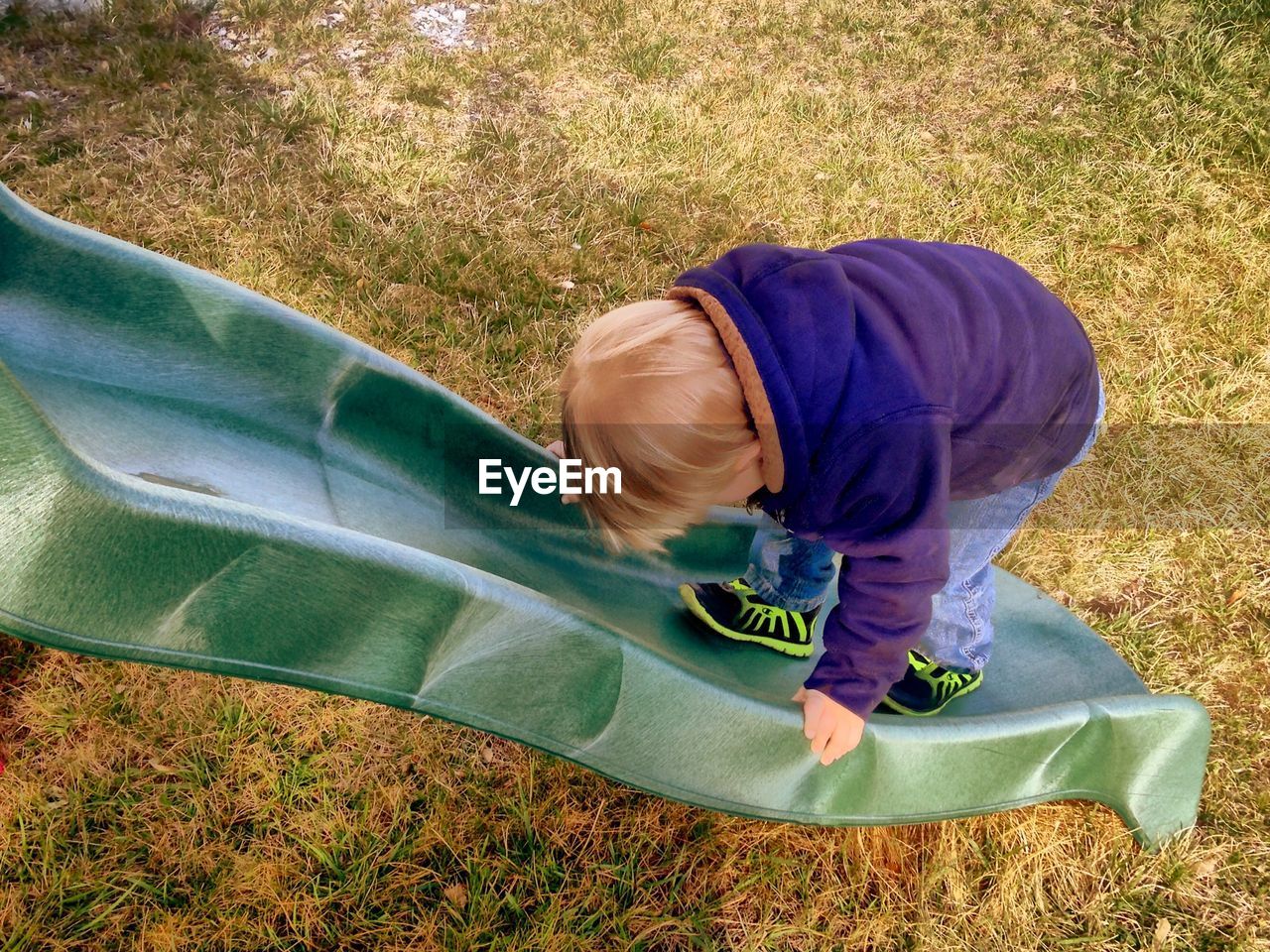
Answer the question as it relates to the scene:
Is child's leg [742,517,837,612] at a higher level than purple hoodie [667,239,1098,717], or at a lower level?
lower

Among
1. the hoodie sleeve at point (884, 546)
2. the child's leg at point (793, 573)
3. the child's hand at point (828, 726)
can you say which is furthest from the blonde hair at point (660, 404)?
the child's leg at point (793, 573)

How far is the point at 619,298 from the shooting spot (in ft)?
9.29

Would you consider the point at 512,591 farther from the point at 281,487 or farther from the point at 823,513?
the point at 281,487

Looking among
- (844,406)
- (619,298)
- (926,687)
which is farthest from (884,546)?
(619,298)

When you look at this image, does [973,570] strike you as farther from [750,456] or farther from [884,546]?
[750,456]

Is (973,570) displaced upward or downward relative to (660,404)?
downward

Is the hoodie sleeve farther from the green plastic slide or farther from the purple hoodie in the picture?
the green plastic slide

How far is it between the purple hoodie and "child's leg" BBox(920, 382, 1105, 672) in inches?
7.4

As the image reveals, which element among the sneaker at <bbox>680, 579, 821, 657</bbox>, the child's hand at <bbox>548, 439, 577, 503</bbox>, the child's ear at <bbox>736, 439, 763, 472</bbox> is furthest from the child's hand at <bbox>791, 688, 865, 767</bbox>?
the child's hand at <bbox>548, 439, 577, 503</bbox>

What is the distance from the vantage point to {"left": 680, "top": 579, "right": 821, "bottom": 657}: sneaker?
180 cm

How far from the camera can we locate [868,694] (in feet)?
4.47

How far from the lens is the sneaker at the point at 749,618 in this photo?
180cm

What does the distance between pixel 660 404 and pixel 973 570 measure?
0.92 metres

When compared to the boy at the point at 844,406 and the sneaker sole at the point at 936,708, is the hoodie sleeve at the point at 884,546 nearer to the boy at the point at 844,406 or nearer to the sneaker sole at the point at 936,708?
the boy at the point at 844,406
